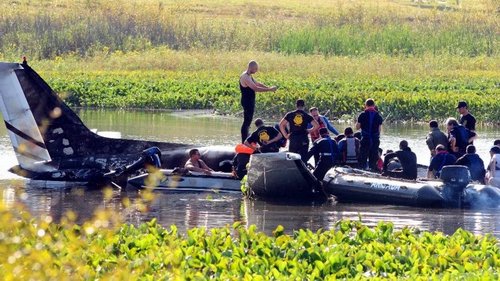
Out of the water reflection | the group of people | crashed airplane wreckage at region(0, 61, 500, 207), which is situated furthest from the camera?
the group of people

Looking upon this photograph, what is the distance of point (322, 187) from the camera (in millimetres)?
19688

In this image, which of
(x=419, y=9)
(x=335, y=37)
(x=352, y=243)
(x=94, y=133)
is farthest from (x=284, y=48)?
(x=352, y=243)

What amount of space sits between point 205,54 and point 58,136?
1042 inches

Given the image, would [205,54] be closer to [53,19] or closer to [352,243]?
[53,19]

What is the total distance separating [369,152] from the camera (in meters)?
20.6

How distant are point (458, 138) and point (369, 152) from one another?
1474 mm

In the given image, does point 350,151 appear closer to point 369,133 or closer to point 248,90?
point 369,133

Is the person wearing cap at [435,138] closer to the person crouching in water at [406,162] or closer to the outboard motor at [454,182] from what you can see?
the person crouching in water at [406,162]

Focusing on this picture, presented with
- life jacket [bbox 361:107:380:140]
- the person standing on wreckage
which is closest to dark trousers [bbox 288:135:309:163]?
life jacket [bbox 361:107:380:140]

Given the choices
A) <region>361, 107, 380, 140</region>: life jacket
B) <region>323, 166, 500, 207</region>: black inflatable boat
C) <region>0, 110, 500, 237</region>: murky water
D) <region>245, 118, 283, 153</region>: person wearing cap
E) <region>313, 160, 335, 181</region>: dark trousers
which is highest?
<region>361, 107, 380, 140</region>: life jacket

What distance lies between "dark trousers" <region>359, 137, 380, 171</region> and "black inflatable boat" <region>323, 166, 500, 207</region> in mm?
927

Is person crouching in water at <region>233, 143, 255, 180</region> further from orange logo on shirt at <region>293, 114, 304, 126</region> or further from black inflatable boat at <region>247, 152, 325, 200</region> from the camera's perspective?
orange logo on shirt at <region>293, 114, 304, 126</region>

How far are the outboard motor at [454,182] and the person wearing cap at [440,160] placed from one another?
113cm

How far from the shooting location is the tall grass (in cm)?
4803
